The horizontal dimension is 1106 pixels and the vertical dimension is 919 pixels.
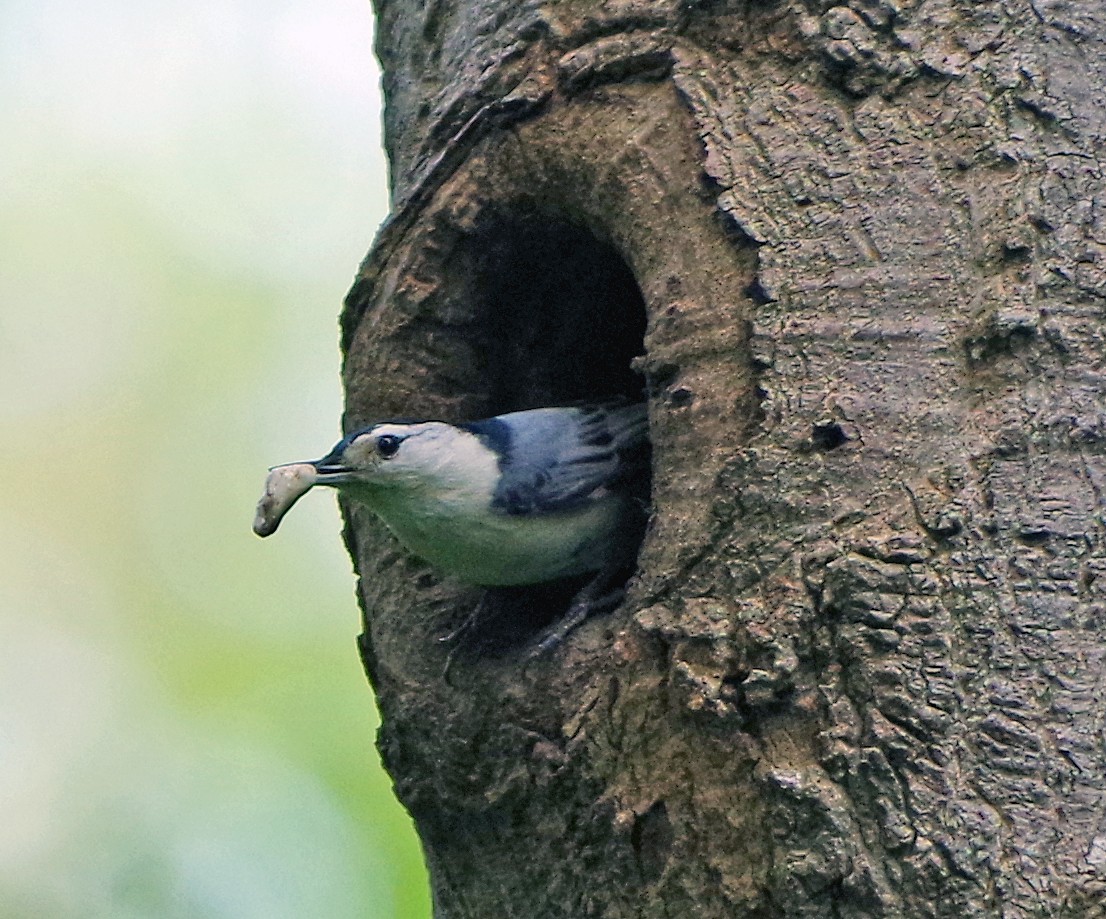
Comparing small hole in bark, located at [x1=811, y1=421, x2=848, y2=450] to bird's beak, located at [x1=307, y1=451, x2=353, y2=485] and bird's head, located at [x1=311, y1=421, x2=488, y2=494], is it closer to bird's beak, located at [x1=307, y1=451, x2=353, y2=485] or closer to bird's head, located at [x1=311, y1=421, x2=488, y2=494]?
bird's head, located at [x1=311, y1=421, x2=488, y2=494]

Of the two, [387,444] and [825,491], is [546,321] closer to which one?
[387,444]

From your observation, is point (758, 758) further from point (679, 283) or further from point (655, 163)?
point (655, 163)

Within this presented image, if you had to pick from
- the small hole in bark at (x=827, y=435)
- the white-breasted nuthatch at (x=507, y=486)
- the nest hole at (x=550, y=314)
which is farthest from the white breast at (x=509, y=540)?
the small hole in bark at (x=827, y=435)

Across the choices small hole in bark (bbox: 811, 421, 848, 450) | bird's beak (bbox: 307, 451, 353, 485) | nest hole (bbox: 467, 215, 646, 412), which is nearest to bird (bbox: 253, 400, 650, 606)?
bird's beak (bbox: 307, 451, 353, 485)

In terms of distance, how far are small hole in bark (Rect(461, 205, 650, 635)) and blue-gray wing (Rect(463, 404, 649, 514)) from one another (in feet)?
0.23

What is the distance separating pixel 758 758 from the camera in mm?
1781

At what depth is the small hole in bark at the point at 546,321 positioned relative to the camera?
261cm

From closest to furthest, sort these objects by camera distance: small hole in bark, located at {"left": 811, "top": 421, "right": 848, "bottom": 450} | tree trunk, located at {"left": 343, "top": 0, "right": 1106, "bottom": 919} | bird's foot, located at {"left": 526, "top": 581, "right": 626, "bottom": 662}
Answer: tree trunk, located at {"left": 343, "top": 0, "right": 1106, "bottom": 919}, small hole in bark, located at {"left": 811, "top": 421, "right": 848, "bottom": 450}, bird's foot, located at {"left": 526, "top": 581, "right": 626, "bottom": 662}

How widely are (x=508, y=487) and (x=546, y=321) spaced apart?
438 millimetres

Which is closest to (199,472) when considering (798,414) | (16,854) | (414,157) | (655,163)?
(16,854)

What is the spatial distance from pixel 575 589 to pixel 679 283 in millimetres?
893

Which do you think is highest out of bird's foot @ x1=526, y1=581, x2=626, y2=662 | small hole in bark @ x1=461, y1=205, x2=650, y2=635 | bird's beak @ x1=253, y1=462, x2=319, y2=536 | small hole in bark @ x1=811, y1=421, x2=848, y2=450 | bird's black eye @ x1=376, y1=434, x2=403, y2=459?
small hole in bark @ x1=461, y1=205, x2=650, y2=635

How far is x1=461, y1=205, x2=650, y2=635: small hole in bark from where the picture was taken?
8.57 ft

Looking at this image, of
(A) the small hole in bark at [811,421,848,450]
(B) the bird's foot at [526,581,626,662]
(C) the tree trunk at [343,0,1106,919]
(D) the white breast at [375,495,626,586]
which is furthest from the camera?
(D) the white breast at [375,495,626,586]
